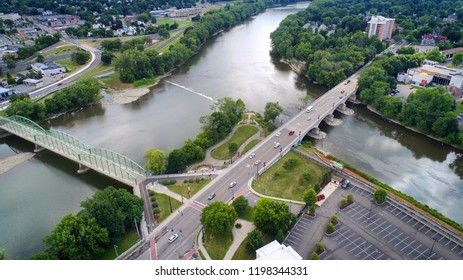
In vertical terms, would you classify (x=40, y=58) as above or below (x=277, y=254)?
above

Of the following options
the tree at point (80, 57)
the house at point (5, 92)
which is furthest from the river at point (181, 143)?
the tree at point (80, 57)

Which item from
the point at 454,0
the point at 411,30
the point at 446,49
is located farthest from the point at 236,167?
the point at 454,0

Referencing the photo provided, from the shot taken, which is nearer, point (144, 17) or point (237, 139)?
point (237, 139)

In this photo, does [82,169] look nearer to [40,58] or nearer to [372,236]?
[372,236]

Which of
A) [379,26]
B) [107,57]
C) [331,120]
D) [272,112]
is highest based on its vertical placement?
[379,26]

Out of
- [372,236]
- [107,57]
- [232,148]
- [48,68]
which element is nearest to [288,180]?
[232,148]

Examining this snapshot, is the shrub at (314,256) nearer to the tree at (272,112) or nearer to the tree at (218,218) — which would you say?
the tree at (218,218)

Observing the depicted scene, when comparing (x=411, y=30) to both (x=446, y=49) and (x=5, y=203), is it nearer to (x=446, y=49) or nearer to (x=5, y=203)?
(x=446, y=49)
